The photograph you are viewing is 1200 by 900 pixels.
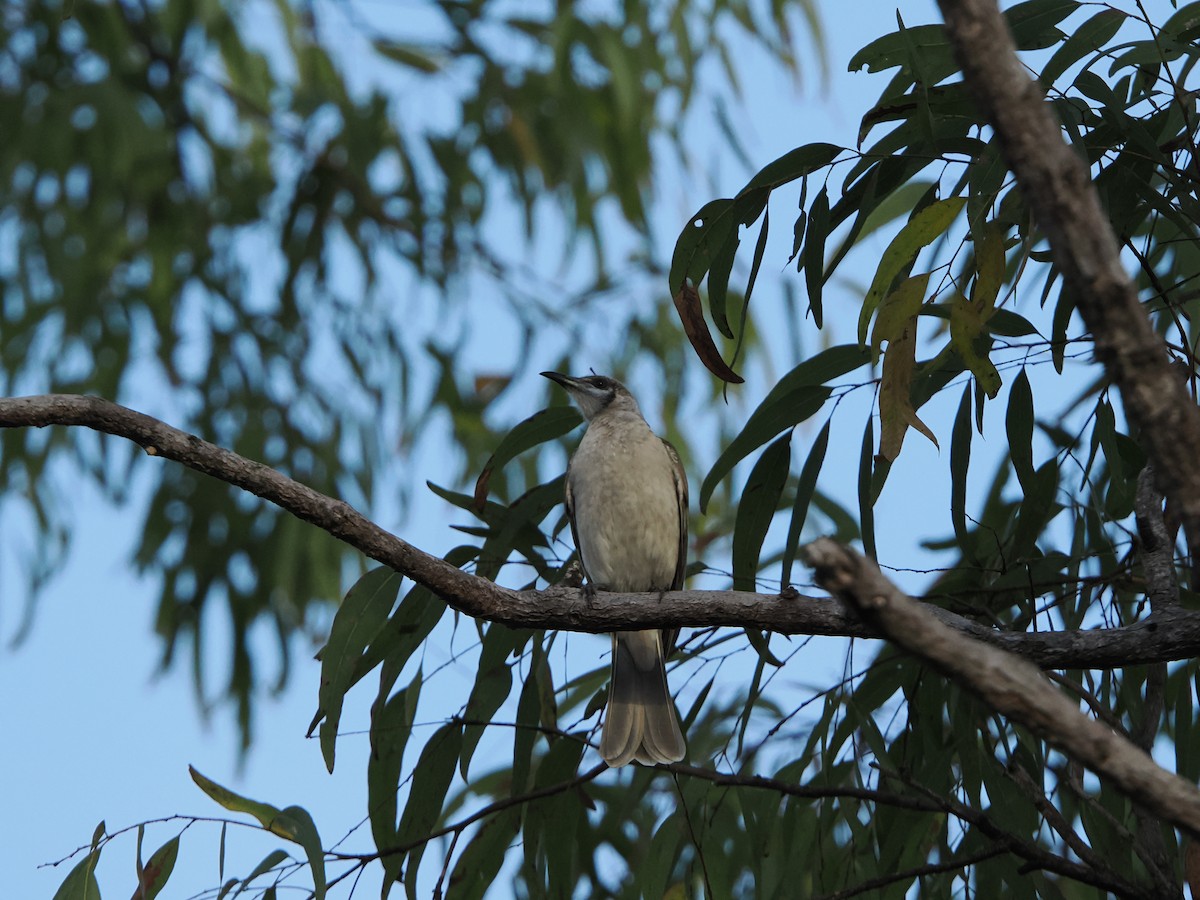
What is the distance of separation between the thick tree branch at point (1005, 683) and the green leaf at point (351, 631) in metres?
1.64

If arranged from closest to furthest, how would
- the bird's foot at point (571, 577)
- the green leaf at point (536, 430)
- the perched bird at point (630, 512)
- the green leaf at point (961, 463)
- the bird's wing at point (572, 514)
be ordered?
the green leaf at point (961, 463), the green leaf at point (536, 430), the bird's foot at point (571, 577), the bird's wing at point (572, 514), the perched bird at point (630, 512)

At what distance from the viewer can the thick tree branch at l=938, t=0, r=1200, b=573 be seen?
1.15 m

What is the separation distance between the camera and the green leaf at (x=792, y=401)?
2656mm

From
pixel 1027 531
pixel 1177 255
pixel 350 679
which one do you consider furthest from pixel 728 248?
pixel 1177 255

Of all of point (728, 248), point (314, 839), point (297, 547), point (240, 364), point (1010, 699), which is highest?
point (240, 364)

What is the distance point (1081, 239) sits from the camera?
3.78ft

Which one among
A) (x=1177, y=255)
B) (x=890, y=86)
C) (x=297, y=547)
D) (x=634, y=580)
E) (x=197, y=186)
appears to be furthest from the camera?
(x=197, y=186)

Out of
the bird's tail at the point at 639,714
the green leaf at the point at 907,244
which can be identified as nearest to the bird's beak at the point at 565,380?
the bird's tail at the point at 639,714

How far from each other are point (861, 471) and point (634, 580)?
163 cm

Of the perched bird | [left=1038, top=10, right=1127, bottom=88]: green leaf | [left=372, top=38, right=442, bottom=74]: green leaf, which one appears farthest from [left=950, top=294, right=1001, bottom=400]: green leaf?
[left=372, top=38, right=442, bottom=74]: green leaf

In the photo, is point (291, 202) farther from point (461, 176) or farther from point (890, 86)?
point (890, 86)

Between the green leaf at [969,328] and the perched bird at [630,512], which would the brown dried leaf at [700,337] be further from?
the perched bird at [630,512]

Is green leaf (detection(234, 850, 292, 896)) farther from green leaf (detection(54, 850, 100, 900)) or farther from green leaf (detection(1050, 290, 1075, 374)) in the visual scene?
green leaf (detection(1050, 290, 1075, 374))

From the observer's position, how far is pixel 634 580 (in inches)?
161
